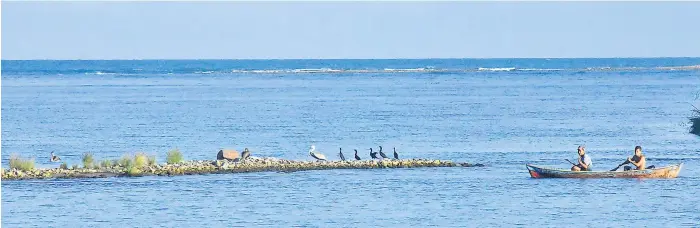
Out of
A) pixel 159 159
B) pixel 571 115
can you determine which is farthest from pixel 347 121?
pixel 159 159

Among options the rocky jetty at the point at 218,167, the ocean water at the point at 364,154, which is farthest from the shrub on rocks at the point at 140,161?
the ocean water at the point at 364,154

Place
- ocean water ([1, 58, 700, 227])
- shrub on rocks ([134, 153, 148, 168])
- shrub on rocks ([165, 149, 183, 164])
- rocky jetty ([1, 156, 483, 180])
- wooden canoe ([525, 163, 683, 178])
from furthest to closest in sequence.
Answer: shrub on rocks ([165, 149, 183, 164]) < shrub on rocks ([134, 153, 148, 168]) < rocky jetty ([1, 156, 483, 180]) < wooden canoe ([525, 163, 683, 178]) < ocean water ([1, 58, 700, 227])

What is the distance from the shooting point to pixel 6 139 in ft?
201

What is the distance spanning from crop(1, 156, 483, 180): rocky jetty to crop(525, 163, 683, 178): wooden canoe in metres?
4.21

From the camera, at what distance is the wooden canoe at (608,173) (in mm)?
42406

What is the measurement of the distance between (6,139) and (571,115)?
1198 inches

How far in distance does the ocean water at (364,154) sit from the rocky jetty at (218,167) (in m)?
0.93

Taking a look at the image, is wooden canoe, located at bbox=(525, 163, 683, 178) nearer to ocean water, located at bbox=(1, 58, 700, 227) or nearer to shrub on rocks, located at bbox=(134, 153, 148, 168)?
ocean water, located at bbox=(1, 58, 700, 227)

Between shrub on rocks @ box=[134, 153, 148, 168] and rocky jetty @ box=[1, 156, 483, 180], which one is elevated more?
shrub on rocks @ box=[134, 153, 148, 168]

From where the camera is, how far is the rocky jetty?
42844 millimetres

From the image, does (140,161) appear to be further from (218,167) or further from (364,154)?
(364,154)

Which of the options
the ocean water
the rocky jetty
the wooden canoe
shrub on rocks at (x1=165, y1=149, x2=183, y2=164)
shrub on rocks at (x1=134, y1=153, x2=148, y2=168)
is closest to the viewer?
the ocean water

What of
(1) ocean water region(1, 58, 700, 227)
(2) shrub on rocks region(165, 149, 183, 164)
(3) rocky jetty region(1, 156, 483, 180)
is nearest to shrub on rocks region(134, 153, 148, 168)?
(3) rocky jetty region(1, 156, 483, 180)

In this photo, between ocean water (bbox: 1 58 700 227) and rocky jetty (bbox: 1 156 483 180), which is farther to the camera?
rocky jetty (bbox: 1 156 483 180)
